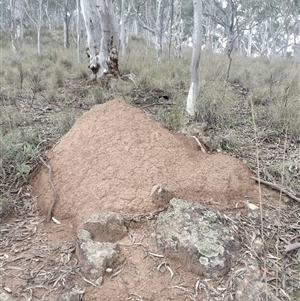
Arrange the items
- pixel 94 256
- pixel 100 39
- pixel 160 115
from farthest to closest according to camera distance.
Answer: pixel 100 39 → pixel 160 115 → pixel 94 256

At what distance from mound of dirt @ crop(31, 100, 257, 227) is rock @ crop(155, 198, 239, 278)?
20 cm

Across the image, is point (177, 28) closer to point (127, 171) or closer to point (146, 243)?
point (127, 171)

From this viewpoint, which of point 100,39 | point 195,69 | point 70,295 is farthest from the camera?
point 100,39

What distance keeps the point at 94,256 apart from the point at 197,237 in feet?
1.96

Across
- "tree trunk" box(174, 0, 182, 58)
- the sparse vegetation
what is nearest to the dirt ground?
the sparse vegetation

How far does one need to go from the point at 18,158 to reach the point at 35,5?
25.6 meters

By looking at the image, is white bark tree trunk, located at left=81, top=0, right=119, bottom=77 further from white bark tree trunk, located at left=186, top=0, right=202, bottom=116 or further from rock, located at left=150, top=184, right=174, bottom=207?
rock, located at left=150, top=184, right=174, bottom=207

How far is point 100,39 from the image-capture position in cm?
616

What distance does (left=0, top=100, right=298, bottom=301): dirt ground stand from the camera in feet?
5.89

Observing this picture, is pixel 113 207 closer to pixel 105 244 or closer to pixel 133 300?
pixel 105 244

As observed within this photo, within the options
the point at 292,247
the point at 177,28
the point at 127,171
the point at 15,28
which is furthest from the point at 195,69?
the point at 15,28

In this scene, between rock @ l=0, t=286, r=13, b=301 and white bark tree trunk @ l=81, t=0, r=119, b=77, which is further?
white bark tree trunk @ l=81, t=0, r=119, b=77

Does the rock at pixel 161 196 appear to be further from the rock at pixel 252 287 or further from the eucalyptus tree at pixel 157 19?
the eucalyptus tree at pixel 157 19

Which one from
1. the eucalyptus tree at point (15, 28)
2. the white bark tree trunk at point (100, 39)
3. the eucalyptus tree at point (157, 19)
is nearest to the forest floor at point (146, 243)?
the white bark tree trunk at point (100, 39)
